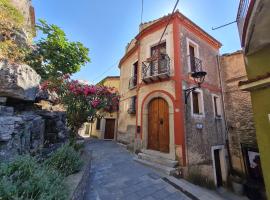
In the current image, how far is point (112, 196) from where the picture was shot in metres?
3.60

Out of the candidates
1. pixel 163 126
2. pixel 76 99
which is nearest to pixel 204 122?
pixel 163 126

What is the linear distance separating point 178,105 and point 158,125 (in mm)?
1443

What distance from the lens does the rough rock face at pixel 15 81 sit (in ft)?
11.1

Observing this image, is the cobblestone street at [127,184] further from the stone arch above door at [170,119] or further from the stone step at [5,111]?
the stone step at [5,111]

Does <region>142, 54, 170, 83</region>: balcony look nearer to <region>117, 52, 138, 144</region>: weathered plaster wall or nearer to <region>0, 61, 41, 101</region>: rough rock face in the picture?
<region>117, 52, 138, 144</region>: weathered plaster wall

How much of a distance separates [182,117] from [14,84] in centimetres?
584

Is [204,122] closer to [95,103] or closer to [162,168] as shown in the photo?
[162,168]

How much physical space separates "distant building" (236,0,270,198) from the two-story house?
8.80 ft

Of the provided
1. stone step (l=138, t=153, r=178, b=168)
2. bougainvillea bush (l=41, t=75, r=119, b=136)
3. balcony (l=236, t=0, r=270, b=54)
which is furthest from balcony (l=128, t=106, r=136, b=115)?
balcony (l=236, t=0, r=270, b=54)

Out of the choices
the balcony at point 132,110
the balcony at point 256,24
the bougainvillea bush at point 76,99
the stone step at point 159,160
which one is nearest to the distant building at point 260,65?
the balcony at point 256,24

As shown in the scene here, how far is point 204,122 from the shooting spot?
7527mm

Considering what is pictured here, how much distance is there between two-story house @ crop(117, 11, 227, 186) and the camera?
633 cm

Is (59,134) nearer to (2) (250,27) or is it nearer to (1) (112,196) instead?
(1) (112,196)

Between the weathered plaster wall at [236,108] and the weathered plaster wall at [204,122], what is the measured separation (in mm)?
734
